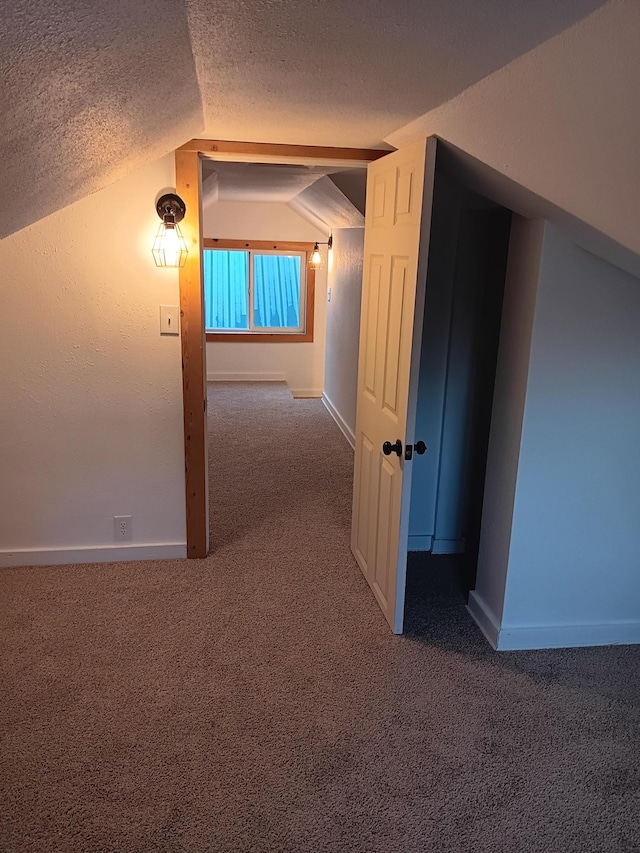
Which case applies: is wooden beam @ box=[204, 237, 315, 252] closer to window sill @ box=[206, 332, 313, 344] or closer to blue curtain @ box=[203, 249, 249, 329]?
blue curtain @ box=[203, 249, 249, 329]

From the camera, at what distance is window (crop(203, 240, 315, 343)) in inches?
314

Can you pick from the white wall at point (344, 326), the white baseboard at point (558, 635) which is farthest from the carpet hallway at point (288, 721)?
the white wall at point (344, 326)

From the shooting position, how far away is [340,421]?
6125 millimetres

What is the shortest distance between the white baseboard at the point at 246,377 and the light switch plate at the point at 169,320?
15.9 ft

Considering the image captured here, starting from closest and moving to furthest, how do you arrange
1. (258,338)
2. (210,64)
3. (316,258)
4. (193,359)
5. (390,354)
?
(210,64) < (390,354) < (193,359) < (316,258) < (258,338)

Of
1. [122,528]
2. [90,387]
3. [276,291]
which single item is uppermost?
[276,291]

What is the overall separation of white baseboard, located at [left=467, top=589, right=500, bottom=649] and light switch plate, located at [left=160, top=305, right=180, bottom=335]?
1.88 m

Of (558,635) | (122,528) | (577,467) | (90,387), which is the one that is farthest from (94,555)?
(577,467)

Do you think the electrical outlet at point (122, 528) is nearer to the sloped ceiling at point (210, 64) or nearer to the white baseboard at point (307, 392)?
the sloped ceiling at point (210, 64)

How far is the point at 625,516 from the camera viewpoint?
8.77ft

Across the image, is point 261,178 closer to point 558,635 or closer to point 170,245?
point 170,245

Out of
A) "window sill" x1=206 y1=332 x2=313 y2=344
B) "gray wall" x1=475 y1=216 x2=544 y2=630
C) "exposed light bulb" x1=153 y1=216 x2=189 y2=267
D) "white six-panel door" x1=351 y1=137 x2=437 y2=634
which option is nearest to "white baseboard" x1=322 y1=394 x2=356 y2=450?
"window sill" x1=206 y1=332 x2=313 y2=344

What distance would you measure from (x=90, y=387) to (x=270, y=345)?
4973 millimetres

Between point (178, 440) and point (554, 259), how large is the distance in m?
1.93
